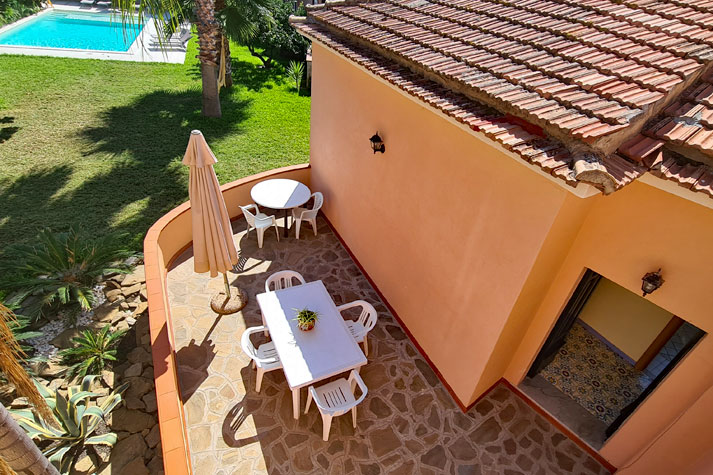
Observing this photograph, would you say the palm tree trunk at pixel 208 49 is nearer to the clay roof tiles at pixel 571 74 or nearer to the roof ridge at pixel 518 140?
the clay roof tiles at pixel 571 74

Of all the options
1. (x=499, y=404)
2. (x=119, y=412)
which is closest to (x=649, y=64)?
(x=499, y=404)

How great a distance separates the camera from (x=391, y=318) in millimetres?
9500

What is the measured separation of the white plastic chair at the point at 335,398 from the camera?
653cm

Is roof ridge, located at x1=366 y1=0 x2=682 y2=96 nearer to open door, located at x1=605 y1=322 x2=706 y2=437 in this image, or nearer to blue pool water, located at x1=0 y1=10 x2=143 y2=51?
open door, located at x1=605 y1=322 x2=706 y2=437

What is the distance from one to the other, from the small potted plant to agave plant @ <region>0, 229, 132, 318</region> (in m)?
4.89

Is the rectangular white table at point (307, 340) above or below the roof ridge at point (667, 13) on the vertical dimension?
below

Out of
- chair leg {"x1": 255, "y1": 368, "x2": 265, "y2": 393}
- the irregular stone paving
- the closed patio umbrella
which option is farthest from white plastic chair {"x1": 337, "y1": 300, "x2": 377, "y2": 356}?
the closed patio umbrella

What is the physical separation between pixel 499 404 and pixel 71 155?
52.9 feet

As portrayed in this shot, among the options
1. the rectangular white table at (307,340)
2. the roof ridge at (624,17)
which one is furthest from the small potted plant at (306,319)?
the roof ridge at (624,17)

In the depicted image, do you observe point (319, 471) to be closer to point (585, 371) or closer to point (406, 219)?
point (406, 219)

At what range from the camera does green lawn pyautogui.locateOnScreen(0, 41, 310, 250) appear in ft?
38.9

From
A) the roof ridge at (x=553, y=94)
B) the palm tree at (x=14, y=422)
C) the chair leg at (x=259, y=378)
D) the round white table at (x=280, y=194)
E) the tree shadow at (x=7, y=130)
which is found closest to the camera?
the palm tree at (x=14, y=422)

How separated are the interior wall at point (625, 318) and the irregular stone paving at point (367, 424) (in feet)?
9.95

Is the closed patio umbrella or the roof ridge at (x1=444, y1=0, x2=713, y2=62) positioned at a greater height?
the roof ridge at (x1=444, y1=0, x2=713, y2=62)
